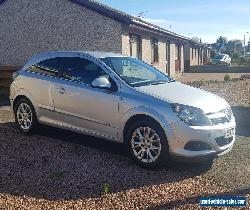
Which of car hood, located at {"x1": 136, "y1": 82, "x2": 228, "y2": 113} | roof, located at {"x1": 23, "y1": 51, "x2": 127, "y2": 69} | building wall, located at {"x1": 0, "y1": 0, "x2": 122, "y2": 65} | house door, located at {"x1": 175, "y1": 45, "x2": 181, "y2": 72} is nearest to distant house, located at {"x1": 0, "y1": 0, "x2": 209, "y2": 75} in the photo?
building wall, located at {"x1": 0, "y1": 0, "x2": 122, "y2": 65}

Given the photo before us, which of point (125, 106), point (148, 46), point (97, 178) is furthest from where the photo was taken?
point (148, 46)

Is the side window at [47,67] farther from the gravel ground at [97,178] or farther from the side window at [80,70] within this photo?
the gravel ground at [97,178]

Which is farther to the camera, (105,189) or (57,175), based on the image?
(57,175)

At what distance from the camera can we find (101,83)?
623cm

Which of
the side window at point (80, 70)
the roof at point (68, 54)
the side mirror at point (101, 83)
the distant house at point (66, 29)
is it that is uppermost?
the distant house at point (66, 29)

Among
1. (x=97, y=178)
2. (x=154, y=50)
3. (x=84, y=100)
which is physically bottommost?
(x=97, y=178)

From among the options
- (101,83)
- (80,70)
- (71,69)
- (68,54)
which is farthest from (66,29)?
(101,83)

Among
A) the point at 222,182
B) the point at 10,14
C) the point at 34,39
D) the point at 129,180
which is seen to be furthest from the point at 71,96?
the point at 10,14

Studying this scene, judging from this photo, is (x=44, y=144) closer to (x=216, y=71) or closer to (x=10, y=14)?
(x=10, y=14)

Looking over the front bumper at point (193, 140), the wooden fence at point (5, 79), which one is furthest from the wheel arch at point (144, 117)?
the wooden fence at point (5, 79)

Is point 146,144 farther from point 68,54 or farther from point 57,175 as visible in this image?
point 68,54

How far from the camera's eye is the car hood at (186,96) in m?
5.81

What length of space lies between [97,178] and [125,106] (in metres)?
1.30

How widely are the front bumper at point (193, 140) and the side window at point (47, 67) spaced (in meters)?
2.90
